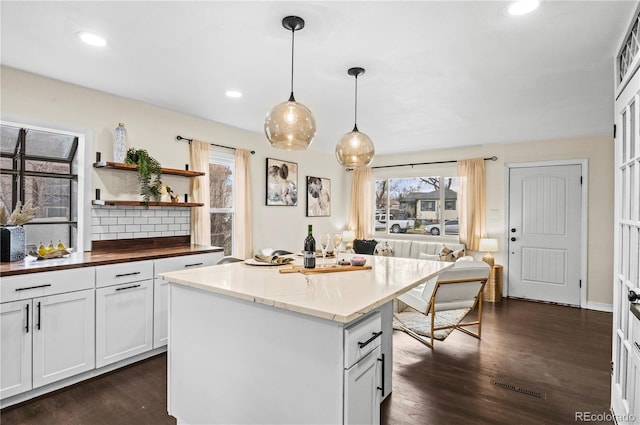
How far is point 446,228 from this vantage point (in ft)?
20.4

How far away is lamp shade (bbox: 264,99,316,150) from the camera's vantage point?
2031 millimetres

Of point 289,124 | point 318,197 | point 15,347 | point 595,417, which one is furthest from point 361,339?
point 318,197

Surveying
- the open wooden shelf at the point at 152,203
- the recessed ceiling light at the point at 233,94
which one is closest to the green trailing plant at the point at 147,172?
the open wooden shelf at the point at 152,203

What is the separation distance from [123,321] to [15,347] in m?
0.70

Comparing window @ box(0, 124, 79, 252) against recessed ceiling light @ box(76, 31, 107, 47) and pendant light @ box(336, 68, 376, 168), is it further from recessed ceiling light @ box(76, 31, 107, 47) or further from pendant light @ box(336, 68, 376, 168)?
pendant light @ box(336, 68, 376, 168)

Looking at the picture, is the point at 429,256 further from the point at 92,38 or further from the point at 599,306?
the point at 92,38

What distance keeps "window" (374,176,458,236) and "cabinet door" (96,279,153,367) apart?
186 inches

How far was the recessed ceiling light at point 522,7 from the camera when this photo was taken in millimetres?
1854

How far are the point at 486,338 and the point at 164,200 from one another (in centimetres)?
378

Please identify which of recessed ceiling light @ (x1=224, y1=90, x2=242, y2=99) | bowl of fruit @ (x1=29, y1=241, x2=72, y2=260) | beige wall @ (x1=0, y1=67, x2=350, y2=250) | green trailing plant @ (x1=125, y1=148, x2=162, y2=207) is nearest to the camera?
bowl of fruit @ (x1=29, y1=241, x2=72, y2=260)

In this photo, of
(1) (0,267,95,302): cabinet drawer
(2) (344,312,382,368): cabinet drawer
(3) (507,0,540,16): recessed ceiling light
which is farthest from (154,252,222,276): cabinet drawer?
(3) (507,0,540,16): recessed ceiling light

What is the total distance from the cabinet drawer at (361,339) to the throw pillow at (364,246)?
431 centimetres

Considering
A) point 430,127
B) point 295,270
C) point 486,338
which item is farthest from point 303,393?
point 430,127

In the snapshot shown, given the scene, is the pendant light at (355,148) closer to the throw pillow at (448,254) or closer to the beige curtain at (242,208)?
the beige curtain at (242,208)
